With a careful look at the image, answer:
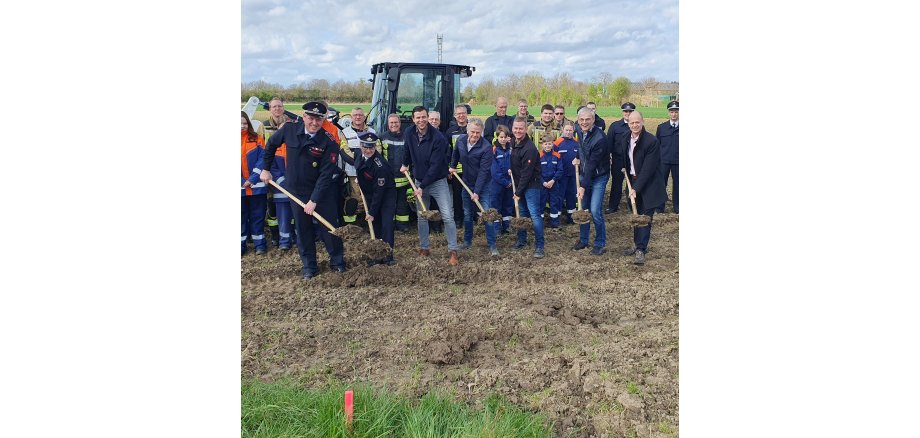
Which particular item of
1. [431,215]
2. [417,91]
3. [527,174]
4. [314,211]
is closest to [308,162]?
[314,211]

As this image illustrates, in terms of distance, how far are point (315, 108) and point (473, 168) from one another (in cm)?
→ 209

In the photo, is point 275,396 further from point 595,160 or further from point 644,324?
point 595,160

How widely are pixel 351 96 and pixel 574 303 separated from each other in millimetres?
2791

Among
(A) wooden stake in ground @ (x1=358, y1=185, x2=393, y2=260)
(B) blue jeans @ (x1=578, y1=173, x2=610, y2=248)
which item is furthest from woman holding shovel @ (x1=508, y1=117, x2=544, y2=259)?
(A) wooden stake in ground @ (x1=358, y1=185, x2=393, y2=260)

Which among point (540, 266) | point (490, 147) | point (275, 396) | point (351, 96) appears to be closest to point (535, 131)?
point (490, 147)

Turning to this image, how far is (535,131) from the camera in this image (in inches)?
366

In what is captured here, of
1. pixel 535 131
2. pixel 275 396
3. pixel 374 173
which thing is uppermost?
pixel 535 131

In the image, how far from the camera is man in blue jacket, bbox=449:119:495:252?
Answer: 24.3 ft

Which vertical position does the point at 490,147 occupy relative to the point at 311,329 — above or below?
above

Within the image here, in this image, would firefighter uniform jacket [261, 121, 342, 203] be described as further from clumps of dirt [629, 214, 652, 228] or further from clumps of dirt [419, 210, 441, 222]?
clumps of dirt [629, 214, 652, 228]

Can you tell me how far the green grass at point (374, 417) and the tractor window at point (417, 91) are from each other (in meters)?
5.13

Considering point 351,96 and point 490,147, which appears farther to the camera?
point 490,147

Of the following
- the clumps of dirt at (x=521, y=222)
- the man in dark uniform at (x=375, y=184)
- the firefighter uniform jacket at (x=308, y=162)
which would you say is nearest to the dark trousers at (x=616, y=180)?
the clumps of dirt at (x=521, y=222)

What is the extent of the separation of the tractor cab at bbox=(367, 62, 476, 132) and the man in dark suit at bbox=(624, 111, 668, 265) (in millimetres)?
2547
